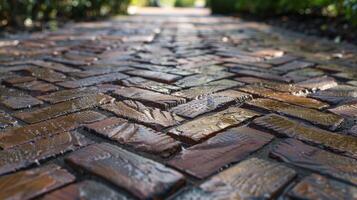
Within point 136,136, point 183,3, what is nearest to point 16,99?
point 136,136

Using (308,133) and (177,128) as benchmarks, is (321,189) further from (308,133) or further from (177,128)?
(177,128)

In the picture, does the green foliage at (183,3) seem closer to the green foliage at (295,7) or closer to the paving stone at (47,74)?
the green foliage at (295,7)

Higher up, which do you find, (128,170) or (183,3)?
(183,3)

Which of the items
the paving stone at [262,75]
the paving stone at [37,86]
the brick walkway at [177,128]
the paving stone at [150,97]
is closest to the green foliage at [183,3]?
the brick walkway at [177,128]

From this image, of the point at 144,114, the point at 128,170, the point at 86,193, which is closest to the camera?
the point at 86,193

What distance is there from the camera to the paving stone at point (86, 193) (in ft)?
3.45

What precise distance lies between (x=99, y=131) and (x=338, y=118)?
1048 millimetres

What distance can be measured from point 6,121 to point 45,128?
0.22 metres

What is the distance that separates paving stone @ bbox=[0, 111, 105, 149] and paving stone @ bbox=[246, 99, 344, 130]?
2.57ft

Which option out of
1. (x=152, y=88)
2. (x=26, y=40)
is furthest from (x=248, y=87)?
(x=26, y=40)

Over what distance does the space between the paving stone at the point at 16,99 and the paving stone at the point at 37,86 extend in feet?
0.28

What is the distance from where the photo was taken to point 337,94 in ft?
6.84

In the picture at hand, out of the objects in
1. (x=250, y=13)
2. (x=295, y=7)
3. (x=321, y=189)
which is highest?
(x=295, y=7)

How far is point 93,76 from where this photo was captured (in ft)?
8.11
